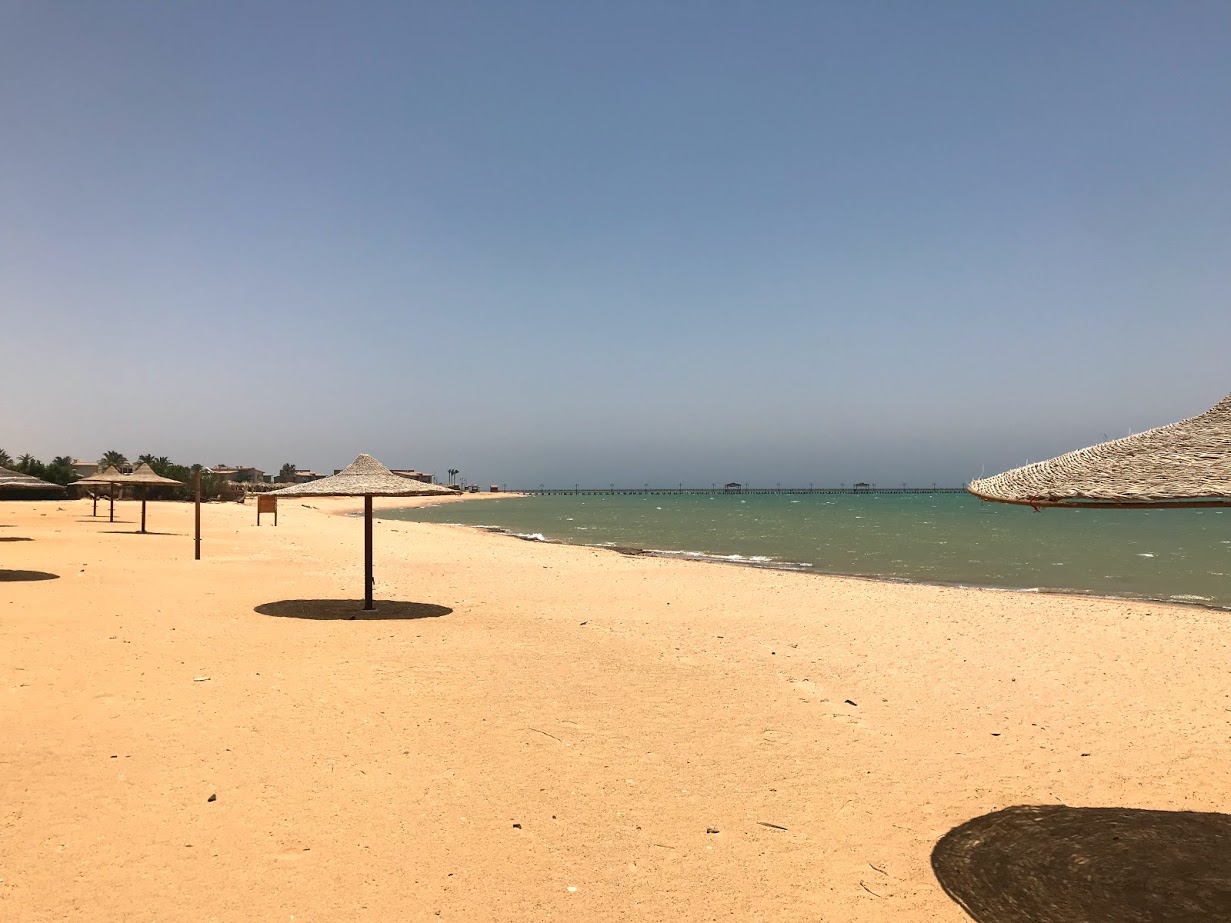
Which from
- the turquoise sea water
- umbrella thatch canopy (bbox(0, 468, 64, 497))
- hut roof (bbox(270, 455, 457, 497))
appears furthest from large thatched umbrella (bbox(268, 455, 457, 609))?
the turquoise sea water

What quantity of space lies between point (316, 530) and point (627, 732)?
27.7 metres

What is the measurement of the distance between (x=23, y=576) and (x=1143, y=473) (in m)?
15.8

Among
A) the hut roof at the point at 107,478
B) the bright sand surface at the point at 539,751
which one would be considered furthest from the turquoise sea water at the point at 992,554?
the hut roof at the point at 107,478

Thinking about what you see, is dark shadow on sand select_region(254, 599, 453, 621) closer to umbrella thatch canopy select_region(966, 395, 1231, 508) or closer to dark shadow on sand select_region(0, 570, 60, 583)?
dark shadow on sand select_region(0, 570, 60, 583)

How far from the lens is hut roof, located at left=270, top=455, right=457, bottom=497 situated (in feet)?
40.6

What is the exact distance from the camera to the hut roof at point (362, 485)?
1238 cm

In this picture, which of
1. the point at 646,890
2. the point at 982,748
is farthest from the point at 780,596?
the point at 646,890

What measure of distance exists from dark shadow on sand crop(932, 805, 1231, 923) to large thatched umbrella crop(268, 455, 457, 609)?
896cm

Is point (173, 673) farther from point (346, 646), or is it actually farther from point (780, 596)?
point (780, 596)

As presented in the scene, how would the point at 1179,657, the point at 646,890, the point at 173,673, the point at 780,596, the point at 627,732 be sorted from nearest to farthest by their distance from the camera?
1. the point at 646,890
2. the point at 627,732
3. the point at 173,673
4. the point at 1179,657
5. the point at 780,596

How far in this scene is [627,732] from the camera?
6.85 m

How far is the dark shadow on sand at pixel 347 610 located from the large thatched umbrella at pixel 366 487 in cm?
25

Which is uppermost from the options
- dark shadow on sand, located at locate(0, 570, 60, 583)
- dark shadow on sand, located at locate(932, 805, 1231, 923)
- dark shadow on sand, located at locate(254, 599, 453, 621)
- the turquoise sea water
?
A: dark shadow on sand, located at locate(0, 570, 60, 583)

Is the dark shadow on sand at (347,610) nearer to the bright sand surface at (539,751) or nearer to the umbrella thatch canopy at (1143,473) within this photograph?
the bright sand surface at (539,751)
